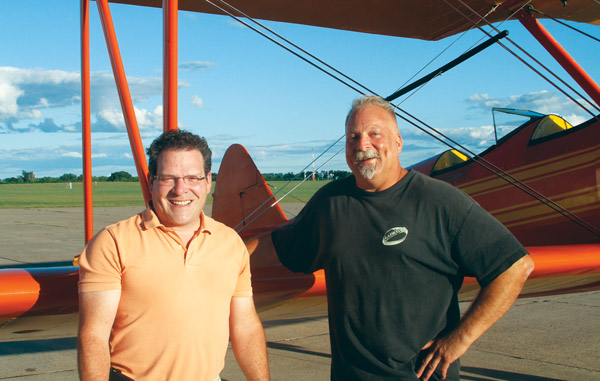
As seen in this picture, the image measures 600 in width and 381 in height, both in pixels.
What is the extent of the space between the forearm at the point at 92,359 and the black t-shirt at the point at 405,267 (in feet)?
2.83

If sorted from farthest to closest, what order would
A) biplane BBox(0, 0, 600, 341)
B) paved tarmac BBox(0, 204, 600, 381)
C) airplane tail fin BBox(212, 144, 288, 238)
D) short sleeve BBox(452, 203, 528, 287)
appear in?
airplane tail fin BBox(212, 144, 288, 238) → paved tarmac BBox(0, 204, 600, 381) → biplane BBox(0, 0, 600, 341) → short sleeve BBox(452, 203, 528, 287)

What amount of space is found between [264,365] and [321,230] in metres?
0.56

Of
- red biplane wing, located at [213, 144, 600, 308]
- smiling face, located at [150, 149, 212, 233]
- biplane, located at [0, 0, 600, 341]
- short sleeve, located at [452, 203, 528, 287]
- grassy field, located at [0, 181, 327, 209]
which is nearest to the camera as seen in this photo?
smiling face, located at [150, 149, 212, 233]

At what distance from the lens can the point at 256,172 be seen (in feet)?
17.6

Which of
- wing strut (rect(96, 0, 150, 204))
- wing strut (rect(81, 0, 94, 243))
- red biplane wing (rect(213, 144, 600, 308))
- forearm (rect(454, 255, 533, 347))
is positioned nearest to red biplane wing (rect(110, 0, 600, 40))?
wing strut (rect(81, 0, 94, 243))

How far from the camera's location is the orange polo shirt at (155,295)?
5.29 ft

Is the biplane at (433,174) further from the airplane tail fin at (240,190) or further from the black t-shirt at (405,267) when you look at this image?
the black t-shirt at (405,267)

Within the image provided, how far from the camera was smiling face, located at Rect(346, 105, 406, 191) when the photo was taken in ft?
6.79

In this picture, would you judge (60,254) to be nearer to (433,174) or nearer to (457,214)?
(433,174)

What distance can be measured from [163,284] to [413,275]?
0.89m

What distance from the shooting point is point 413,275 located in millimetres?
1947

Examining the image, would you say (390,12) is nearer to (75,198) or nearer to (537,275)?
(537,275)

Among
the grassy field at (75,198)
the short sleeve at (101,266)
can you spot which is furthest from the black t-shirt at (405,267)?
the grassy field at (75,198)

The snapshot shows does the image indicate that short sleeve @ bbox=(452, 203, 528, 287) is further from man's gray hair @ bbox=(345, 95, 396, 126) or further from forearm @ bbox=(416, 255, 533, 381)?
man's gray hair @ bbox=(345, 95, 396, 126)
